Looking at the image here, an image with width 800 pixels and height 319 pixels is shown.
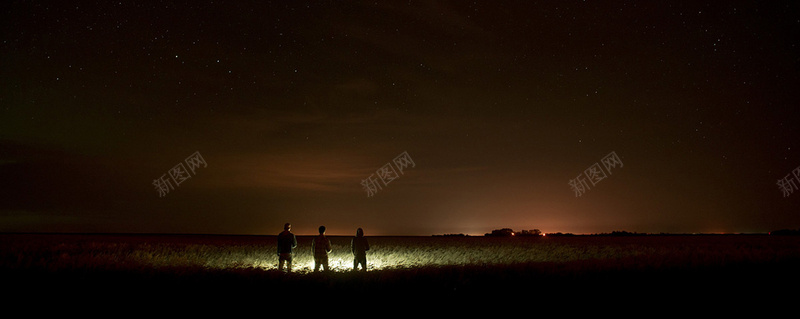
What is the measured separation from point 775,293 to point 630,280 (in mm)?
2849

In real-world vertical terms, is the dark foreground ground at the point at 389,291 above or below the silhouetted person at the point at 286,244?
below

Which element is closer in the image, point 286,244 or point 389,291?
point 389,291

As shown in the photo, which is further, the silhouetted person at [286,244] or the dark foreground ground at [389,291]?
the silhouetted person at [286,244]

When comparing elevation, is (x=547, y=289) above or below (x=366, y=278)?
below

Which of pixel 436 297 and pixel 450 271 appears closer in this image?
pixel 436 297

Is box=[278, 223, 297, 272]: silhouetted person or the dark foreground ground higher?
box=[278, 223, 297, 272]: silhouetted person

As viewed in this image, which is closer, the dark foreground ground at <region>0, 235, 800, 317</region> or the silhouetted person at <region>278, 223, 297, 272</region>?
the dark foreground ground at <region>0, 235, 800, 317</region>

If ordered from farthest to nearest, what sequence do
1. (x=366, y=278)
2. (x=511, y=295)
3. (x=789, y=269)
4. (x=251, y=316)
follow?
(x=789, y=269) < (x=366, y=278) < (x=511, y=295) < (x=251, y=316)

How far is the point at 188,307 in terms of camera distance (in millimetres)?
8062

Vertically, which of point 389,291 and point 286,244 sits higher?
point 286,244

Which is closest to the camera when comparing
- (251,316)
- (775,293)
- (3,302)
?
(251,316)

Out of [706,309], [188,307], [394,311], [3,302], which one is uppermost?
[3,302]

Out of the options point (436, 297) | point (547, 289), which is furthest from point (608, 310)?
point (436, 297)

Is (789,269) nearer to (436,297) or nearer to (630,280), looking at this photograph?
(630,280)
